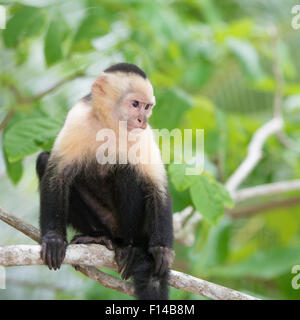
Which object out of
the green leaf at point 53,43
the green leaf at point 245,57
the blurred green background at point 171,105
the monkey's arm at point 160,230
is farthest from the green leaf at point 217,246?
the green leaf at point 53,43

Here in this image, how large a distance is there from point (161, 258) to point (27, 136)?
122 centimetres

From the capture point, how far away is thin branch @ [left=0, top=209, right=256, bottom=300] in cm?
303

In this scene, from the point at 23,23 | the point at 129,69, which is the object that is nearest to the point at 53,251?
the point at 129,69

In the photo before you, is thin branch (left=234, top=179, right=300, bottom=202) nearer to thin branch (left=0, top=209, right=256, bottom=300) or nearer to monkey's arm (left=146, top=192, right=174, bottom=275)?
monkey's arm (left=146, top=192, right=174, bottom=275)

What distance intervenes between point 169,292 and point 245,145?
2896mm

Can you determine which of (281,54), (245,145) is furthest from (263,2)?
(245,145)

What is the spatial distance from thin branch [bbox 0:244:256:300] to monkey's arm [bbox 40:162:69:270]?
0.19 feet

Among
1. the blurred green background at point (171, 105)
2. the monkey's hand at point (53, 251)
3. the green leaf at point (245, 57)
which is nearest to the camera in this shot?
the monkey's hand at point (53, 251)

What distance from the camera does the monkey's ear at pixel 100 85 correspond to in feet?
12.4

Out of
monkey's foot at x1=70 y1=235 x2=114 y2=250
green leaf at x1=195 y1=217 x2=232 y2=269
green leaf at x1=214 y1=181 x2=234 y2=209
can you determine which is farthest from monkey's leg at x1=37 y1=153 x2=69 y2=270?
green leaf at x1=195 y1=217 x2=232 y2=269

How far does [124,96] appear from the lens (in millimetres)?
3701

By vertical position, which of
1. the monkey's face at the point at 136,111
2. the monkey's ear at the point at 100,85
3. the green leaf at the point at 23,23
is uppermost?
the green leaf at the point at 23,23

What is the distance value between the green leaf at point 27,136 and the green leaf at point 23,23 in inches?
34.6

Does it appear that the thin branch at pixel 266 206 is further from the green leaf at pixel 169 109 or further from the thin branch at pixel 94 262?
the thin branch at pixel 94 262
